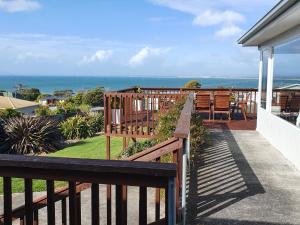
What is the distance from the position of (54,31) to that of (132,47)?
1007 inches

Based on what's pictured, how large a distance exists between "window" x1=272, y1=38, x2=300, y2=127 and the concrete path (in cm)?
92

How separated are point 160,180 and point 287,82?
675 centimetres

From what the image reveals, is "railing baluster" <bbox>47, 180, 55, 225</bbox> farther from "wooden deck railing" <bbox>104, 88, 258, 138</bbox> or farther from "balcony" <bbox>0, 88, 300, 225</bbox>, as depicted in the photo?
"wooden deck railing" <bbox>104, 88, 258, 138</bbox>

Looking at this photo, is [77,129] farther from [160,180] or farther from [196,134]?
[160,180]

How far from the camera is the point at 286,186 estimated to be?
6.02m

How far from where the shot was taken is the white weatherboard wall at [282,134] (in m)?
7.34

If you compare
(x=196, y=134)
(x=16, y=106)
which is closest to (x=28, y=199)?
(x=196, y=134)

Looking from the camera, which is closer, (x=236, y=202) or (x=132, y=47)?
(x=236, y=202)

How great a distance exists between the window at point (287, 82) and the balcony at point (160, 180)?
91 centimetres

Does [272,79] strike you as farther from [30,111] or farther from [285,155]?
[30,111]

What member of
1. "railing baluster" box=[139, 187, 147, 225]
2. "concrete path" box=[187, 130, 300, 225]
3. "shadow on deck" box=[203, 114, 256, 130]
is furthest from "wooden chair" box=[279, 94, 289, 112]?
"railing baluster" box=[139, 187, 147, 225]

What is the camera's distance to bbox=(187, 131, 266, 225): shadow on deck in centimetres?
489

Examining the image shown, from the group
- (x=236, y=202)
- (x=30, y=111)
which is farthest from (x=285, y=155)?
(x=30, y=111)

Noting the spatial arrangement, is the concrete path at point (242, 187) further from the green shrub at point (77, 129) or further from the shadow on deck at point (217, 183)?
the green shrub at point (77, 129)
